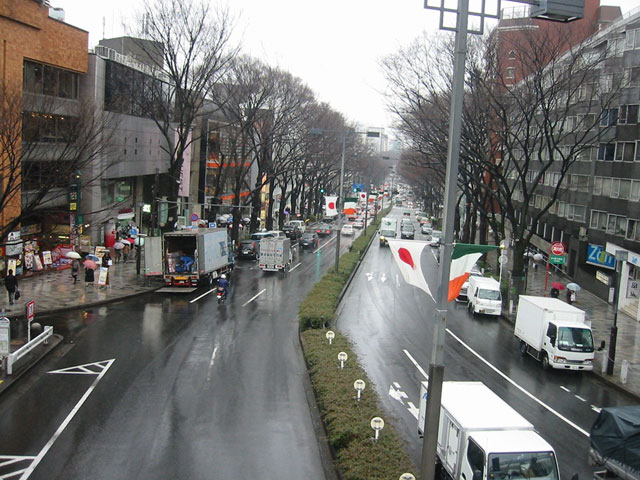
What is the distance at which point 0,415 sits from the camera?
14.8 m

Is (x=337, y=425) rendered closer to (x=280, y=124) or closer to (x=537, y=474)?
(x=537, y=474)

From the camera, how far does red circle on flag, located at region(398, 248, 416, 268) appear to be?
35.1ft

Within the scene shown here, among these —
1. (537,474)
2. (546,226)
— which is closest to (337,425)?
(537,474)

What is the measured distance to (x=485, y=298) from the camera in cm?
3170

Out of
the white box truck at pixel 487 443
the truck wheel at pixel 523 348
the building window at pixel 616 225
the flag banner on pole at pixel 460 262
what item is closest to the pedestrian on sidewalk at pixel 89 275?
the truck wheel at pixel 523 348

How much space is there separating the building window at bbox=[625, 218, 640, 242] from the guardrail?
2879 centimetres

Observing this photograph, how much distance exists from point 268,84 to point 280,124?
505 centimetres

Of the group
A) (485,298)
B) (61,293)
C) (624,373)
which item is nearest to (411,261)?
(624,373)

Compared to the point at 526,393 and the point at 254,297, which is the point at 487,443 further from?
the point at 254,297

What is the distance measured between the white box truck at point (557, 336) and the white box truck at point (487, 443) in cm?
1024

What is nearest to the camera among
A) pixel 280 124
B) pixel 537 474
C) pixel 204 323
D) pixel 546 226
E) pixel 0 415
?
pixel 537 474

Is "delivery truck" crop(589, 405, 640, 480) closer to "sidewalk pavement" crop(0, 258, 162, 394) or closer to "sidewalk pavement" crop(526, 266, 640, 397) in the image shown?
"sidewalk pavement" crop(526, 266, 640, 397)

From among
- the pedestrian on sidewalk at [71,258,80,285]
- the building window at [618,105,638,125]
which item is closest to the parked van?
the building window at [618,105,638,125]

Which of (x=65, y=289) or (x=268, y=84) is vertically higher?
(x=268, y=84)
